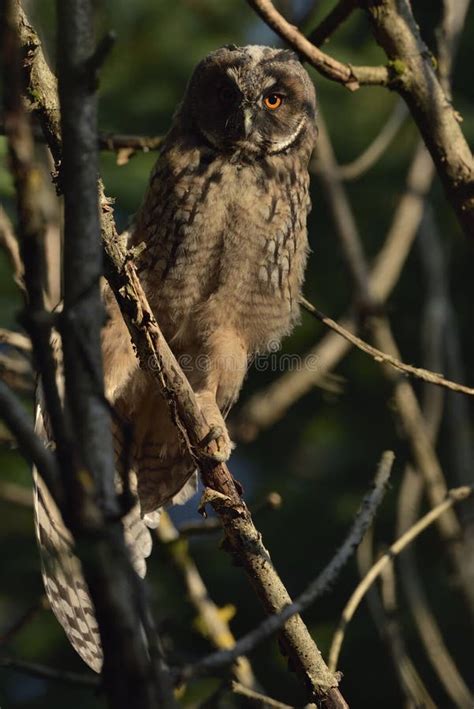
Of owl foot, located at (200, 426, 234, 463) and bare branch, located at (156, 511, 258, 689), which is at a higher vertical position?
owl foot, located at (200, 426, 234, 463)

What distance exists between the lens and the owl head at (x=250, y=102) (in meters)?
3.62

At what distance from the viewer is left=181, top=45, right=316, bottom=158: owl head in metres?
3.62

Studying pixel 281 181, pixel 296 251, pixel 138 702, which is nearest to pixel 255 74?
pixel 281 181

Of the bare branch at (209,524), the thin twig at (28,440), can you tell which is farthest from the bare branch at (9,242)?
the thin twig at (28,440)

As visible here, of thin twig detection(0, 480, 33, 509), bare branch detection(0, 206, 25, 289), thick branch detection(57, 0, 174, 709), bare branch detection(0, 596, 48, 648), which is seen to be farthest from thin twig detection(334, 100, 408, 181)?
thick branch detection(57, 0, 174, 709)

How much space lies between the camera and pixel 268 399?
409cm

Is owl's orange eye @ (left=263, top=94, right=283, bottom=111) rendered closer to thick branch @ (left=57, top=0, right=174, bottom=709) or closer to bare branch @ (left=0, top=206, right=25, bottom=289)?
bare branch @ (left=0, top=206, right=25, bottom=289)

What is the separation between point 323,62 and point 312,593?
150cm

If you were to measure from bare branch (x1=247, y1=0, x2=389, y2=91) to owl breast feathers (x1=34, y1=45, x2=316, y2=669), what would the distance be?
34.3 inches

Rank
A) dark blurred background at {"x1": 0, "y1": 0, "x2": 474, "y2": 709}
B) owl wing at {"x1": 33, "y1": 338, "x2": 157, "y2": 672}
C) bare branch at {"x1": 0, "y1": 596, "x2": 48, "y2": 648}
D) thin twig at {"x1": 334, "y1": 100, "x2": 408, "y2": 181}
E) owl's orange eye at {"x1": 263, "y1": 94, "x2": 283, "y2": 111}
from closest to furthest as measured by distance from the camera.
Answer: bare branch at {"x1": 0, "y1": 596, "x2": 48, "y2": 648} < owl wing at {"x1": 33, "y1": 338, "x2": 157, "y2": 672} < owl's orange eye at {"x1": 263, "y1": 94, "x2": 283, "y2": 111} < thin twig at {"x1": 334, "y1": 100, "x2": 408, "y2": 181} < dark blurred background at {"x1": 0, "y1": 0, "x2": 474, "y2": 709}

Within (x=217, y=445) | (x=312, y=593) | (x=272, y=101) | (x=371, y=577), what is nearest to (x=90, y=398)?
(x=312, y=593)

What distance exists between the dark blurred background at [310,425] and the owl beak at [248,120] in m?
1.04

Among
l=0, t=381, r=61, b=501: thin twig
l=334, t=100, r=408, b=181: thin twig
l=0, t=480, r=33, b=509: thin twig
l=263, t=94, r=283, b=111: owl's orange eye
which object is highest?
l=263, t=94, r=283, b=111: owl's orange eye

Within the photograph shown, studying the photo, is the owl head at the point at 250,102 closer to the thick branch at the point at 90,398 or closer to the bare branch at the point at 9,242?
the bare branch at the point at 9,242
